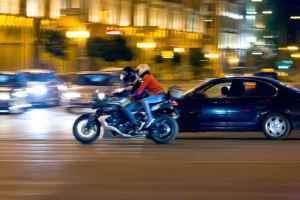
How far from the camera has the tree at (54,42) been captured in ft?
194

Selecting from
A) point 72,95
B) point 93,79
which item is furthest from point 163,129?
point 93,79

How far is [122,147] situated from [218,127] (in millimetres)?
2785

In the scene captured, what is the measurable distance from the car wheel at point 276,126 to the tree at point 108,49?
43335 millimetres

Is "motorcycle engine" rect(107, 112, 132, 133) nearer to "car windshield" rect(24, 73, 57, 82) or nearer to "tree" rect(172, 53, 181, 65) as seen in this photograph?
"car windshield" rect(24, 73, 57, 82)

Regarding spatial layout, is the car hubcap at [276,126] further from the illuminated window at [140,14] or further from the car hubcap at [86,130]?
the illuminated window at [140,14]

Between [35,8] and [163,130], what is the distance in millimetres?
44510

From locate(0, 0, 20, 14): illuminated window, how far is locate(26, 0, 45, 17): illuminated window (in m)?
1.13

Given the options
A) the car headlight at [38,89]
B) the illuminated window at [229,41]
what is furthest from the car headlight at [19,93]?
the illuminated window at [229,41]

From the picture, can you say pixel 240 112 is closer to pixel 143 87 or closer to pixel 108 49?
pixel 143 87

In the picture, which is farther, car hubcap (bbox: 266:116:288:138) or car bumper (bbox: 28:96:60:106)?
car bumper (bbox: 28:96:60:106)

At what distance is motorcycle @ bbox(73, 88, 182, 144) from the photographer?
1861 cm

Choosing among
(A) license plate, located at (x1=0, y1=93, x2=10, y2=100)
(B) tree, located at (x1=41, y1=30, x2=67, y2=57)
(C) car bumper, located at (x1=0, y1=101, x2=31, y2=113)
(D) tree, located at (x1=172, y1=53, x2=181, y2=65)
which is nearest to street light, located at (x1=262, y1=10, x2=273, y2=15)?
(D) tree, located at (x1=172, y1=53, x2=181, y2=65)

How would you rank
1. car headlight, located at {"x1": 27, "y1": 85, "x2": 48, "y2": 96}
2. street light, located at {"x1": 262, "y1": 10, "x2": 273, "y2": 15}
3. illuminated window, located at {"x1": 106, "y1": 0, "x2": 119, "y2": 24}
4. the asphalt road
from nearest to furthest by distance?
the asphalt road < car headlight, located at {"x1": 27, "y1": 85, "x2": 48, "y2": 96} < illuminated window, located at {"x1": 106, "y1": 0, "x2": 119, "y2": 24} < street light, located at {"x1": 262, "y1": 10, "x2": 273, "y2": 15}

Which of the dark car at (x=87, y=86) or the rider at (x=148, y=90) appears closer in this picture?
the rider at (x=148, y=90)
